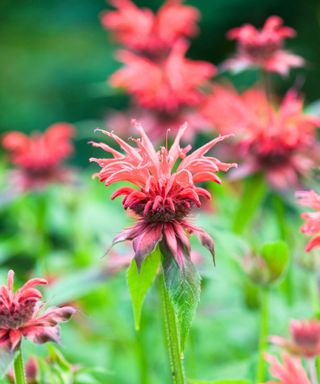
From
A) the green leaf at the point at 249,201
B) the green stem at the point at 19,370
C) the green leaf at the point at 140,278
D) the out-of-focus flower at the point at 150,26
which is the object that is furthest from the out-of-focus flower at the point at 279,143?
the green stem at the point at 19,370

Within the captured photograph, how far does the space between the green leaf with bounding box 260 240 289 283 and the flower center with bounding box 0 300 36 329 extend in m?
0.34

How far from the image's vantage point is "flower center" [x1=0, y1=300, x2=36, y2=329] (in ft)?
2.37

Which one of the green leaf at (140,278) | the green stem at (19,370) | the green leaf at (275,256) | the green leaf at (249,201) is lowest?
the green stem at (19,370)

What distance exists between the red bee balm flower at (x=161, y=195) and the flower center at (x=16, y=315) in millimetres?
107

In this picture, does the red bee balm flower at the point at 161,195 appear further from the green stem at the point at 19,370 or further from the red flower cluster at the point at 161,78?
the red flower cluster at the point at 161,78

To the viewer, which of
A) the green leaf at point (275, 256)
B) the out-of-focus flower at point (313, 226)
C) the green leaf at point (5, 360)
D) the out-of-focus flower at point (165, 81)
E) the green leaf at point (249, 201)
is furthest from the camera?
the out-of-focus flower at point (165, 81)

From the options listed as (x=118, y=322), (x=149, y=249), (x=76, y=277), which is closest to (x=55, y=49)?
(x=118, y=322)

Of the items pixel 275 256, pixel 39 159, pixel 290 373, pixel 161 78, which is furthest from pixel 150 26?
pixel 290 373

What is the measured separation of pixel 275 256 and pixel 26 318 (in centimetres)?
36

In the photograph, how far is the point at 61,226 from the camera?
2029 mm

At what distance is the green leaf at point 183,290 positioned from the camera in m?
0.68

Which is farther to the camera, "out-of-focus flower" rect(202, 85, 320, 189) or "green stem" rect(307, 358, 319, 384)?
"out-of-focus flower" rect(202, 85, 320, 189)

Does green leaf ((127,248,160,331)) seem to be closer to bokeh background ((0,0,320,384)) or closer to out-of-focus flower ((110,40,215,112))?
bokeh background ((0,0,320,384))

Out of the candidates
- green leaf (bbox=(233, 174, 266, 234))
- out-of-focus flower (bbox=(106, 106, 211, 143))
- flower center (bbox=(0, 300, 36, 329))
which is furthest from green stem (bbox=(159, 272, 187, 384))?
out-of-focus flower (bbox=(106, 106, 211, 143))
